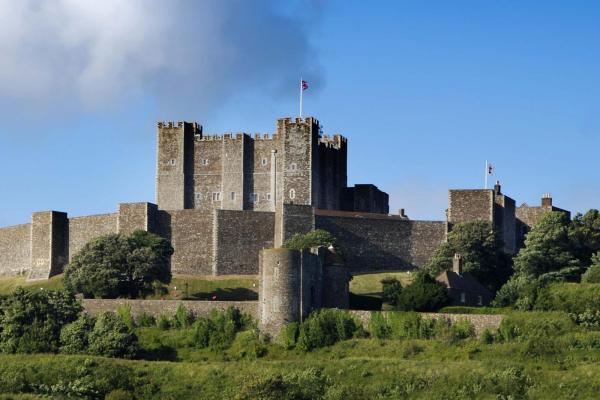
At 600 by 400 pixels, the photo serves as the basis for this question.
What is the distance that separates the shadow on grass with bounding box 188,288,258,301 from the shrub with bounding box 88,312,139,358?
1344 centimetres

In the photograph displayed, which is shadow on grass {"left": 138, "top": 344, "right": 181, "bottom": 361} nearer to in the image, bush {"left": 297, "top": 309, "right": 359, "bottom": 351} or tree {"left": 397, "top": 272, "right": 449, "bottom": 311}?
bush {"left": 297, "top": 309, "right": 359, "bottom": 351}

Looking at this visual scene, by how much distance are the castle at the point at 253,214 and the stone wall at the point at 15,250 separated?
0.08 meters

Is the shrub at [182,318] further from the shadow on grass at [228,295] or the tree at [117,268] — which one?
the shadow on grass at [228,295]

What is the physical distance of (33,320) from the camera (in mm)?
75938

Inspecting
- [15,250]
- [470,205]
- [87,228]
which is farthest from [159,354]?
[15,250]

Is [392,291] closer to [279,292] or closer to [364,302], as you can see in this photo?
[364,302]

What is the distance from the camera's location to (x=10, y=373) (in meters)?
70.8

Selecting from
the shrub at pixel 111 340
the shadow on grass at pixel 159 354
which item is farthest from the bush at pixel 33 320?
the shadow on grass at pixel 159 354

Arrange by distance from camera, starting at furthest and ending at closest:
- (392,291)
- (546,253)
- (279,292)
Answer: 1. (546,253)
2. (392,291)
3. (279,292)

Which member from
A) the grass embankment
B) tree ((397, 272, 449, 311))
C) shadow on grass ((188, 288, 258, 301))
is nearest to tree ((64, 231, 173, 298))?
the grass embankment

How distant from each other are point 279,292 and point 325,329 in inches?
111

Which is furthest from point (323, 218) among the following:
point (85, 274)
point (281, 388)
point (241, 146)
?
point (281, 388)

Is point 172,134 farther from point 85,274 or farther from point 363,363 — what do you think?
point 363,363

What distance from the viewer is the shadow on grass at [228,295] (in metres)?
88.8
